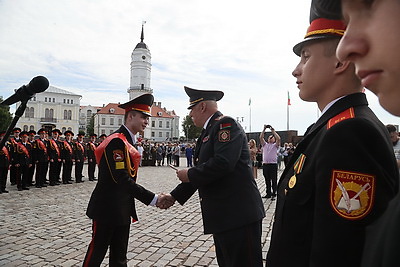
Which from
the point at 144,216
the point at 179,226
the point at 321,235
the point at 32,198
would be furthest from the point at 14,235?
the point at 321,235

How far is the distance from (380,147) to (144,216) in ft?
22.3

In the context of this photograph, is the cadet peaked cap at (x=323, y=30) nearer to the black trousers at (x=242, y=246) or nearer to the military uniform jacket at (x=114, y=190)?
the black trousers at (x=242, y=246)

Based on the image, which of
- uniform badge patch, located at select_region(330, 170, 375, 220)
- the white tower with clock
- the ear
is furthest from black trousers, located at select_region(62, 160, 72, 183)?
the white tower with clock

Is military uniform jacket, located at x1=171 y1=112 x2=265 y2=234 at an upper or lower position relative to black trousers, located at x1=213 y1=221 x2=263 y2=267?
upper

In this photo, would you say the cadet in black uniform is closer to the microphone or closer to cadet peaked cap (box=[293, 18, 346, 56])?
the microphone


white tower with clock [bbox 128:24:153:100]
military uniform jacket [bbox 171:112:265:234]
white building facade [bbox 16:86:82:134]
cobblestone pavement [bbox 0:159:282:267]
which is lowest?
cobblestone pavement [bbox 0:159:282:267]

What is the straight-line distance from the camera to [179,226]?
20.7ft

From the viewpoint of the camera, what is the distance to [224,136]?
2.85m

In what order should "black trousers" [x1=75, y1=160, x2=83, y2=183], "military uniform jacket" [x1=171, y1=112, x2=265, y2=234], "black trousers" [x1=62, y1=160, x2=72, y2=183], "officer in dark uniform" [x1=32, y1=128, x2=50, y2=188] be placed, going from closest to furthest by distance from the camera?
"military uniform jacket" [x1=171, y1=112, x2=265, y2=234] < "officer in dark uniform" [x1=32, y1=128, x2=50, y2=188] < "black trousers" [x1=62, y1=160, x2=72, y2=183] < "black trousers" [x1=75, y1=160, x2=83, y2=183]

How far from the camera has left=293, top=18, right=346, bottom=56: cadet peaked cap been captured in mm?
1545

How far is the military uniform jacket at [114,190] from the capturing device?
3.16 metres

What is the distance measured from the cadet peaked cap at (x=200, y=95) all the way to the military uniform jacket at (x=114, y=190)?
0.96 m

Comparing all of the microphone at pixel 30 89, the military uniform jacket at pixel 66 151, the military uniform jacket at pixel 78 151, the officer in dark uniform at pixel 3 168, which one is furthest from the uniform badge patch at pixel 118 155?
the military uniform jacket at pixel 78 151

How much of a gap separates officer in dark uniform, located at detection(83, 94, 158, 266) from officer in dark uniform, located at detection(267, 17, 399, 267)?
2.08 metres
